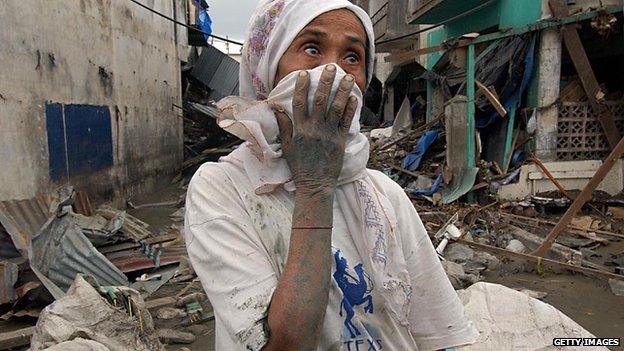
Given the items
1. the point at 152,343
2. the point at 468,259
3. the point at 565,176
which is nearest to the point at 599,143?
the point at 565,176

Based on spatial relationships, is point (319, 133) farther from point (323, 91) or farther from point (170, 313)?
point (170, 313)

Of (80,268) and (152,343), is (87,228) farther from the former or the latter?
(152,343)

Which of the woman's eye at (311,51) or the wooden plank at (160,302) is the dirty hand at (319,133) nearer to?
the woman's eye at (311,51)

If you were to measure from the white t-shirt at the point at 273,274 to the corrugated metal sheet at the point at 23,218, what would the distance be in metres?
4.26

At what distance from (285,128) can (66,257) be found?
4.31 meters

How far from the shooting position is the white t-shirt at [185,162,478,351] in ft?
2.98

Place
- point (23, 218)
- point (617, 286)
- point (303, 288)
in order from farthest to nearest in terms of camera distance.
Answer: point (23, 218) < point (617, 286) < point (303, 288)

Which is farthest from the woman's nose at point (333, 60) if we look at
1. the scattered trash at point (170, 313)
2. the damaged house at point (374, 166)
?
the scattered trash at point (170, 313)

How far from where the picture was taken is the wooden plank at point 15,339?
334 centimetres

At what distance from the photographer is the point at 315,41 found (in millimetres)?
1112

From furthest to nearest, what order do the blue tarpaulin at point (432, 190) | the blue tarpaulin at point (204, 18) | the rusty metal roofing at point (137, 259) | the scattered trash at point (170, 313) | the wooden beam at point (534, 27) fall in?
the blue tarpaulin at point (204, 18)
the blue tarpaulin at point (432, 190)
the wooden beam at point (534, 27)
the rusty metal roofing at point (137, 259)
the scattered trash at point (170, 313)

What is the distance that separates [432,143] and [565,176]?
9.13 feet

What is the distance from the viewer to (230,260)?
925 mm

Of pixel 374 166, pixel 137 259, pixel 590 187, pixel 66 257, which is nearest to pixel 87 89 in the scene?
pixel 137 259
